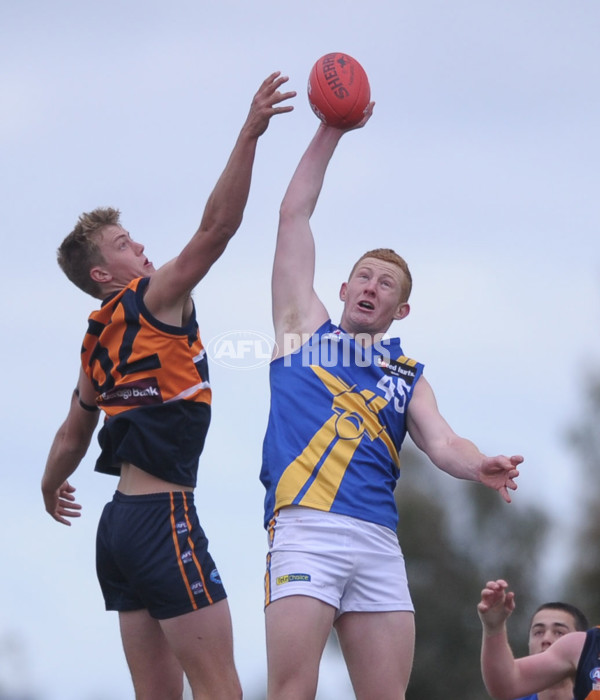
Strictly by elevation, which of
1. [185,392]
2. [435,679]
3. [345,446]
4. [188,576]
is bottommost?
[435,679]

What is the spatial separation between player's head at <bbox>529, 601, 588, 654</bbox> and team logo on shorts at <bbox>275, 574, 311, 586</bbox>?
262 centimetres

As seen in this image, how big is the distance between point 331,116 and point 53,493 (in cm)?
274

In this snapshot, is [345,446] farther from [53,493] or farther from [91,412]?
[53,493]

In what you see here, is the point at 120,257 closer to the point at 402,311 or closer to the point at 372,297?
the point at 372,297

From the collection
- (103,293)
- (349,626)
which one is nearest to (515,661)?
(349,626)

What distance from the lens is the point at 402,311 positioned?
7.10 m

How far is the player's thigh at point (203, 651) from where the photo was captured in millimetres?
6230

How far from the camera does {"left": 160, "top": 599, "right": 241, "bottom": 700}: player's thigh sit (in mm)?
6230

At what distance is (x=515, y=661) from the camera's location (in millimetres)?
7258

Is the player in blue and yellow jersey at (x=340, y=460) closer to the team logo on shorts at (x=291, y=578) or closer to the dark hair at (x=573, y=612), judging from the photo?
the team logo on shorts at (x=291, y=578)

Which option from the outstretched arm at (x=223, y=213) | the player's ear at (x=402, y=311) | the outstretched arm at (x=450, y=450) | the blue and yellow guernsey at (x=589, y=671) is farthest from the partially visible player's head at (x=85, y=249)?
the blue and yellow guernsey at (x=589, y=671)

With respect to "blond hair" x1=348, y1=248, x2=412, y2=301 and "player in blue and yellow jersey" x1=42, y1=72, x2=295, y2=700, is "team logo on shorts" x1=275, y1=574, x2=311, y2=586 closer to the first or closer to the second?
"player in blue and yellow jersey" x1=42, y1=72, x2=295, y2=700

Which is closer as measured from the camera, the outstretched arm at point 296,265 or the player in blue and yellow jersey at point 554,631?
the outstretched arm at point 296,265

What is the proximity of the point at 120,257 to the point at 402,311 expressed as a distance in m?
1.60
